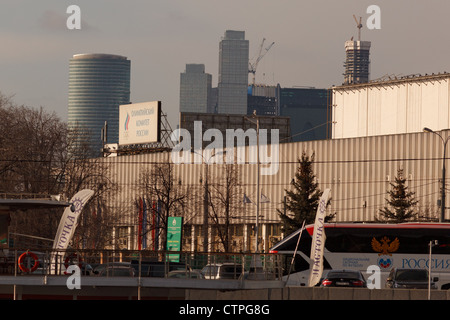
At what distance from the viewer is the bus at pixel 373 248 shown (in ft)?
189

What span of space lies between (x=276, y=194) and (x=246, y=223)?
4283mm

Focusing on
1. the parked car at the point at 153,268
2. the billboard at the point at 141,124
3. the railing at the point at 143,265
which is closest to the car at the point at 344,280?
the railing at the point at 143,265

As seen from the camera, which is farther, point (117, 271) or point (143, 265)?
point (117, 271)

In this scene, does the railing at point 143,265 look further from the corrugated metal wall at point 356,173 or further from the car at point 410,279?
the corrugated metal wall at point 356,173

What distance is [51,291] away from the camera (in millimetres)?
36938

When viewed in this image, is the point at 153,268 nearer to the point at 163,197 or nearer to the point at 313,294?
the point at 313,294

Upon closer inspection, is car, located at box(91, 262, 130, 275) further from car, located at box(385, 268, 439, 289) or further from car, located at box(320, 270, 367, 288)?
car, located at box(385, 268, 439, 289)

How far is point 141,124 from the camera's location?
461 ft

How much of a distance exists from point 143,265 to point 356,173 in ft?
228

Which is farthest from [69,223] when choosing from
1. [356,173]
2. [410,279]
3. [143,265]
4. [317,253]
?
[356,173]

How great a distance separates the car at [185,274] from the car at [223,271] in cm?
38

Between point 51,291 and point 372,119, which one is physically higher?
point 372,119
